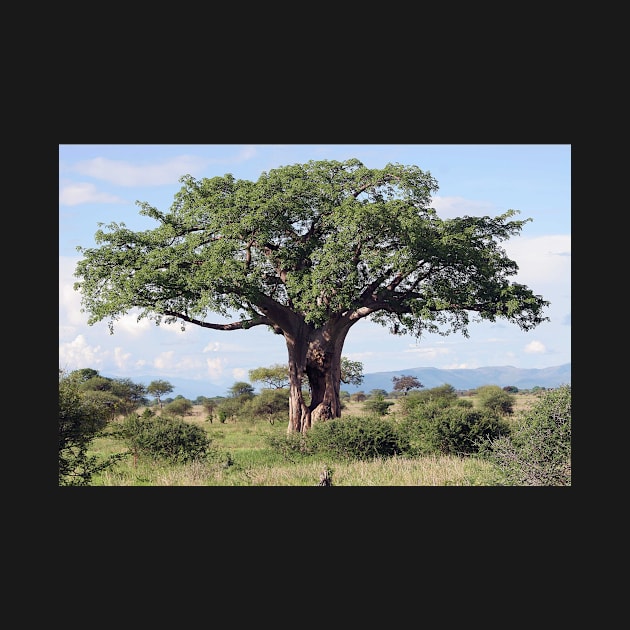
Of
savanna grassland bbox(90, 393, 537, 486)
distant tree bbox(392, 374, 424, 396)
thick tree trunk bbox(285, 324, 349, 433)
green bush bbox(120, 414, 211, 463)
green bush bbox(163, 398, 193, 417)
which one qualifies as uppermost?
thick tree trunk bbox(285, 324, 349, 433)

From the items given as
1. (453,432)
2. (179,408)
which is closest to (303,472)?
(453,432)

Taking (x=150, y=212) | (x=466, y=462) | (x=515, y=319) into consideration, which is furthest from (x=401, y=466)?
(x=150, y=212)

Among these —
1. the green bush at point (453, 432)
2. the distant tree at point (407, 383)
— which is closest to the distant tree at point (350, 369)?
the distant tree at point (407, 383)

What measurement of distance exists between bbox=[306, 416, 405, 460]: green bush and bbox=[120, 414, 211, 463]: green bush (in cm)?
353

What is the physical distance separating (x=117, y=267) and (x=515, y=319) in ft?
47.8

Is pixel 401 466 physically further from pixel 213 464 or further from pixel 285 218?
pixel 285 218

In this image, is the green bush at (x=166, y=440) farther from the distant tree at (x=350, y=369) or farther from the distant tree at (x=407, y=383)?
the distant tree at (x=407, y=383)

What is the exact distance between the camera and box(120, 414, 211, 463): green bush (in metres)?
20.8

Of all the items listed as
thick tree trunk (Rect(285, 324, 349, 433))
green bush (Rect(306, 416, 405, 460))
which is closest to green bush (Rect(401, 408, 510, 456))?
green bush (Rect(306, 416, 405, 460))

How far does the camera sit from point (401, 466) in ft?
64.2

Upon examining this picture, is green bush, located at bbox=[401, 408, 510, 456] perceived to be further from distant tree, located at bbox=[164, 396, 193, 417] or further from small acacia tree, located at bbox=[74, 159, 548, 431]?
distant tree, located at bbox=[164, 396, 193, 417]

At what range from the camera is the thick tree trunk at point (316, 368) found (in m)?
28.8

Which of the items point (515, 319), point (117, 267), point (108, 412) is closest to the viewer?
point (108, 412)

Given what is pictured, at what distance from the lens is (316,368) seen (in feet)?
96.2
